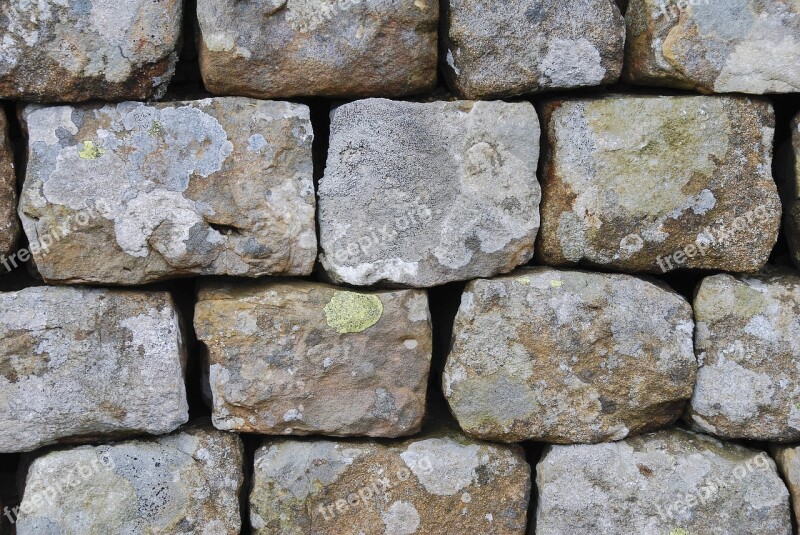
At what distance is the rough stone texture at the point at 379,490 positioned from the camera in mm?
2199

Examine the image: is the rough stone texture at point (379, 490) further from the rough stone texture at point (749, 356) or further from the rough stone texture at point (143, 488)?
the rough stone texture at point (749, 356)

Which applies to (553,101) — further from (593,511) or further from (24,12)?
(24,12)

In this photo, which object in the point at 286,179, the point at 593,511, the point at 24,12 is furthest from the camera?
the point at 593,511

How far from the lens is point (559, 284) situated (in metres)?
2.20

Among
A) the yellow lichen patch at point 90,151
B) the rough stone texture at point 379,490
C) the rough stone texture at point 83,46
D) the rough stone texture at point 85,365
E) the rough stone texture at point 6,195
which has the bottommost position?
the rough stone texture at point 379,490

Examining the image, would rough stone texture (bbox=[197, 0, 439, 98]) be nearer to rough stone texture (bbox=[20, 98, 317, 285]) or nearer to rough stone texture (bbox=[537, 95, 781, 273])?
rough stone texture (bbox=[20, 98, 317, 285])

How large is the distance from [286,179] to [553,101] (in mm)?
866

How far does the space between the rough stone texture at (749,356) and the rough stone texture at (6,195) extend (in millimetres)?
2090

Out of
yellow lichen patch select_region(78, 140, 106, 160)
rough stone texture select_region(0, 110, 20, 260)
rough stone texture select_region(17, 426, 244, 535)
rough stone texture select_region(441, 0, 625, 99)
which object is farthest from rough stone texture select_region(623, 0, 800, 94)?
rough stone texture select_region(0, 110, 20, 260)

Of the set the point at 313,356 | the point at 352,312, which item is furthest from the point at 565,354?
the point at 313,356

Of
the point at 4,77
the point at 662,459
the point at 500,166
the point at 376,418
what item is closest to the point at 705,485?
the point at 662,459

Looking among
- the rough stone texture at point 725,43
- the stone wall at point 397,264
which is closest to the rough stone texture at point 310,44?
the stone wall at point 397,264

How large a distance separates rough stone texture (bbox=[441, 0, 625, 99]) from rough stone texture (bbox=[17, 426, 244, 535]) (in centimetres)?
138

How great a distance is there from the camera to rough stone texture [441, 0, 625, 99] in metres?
2.07
